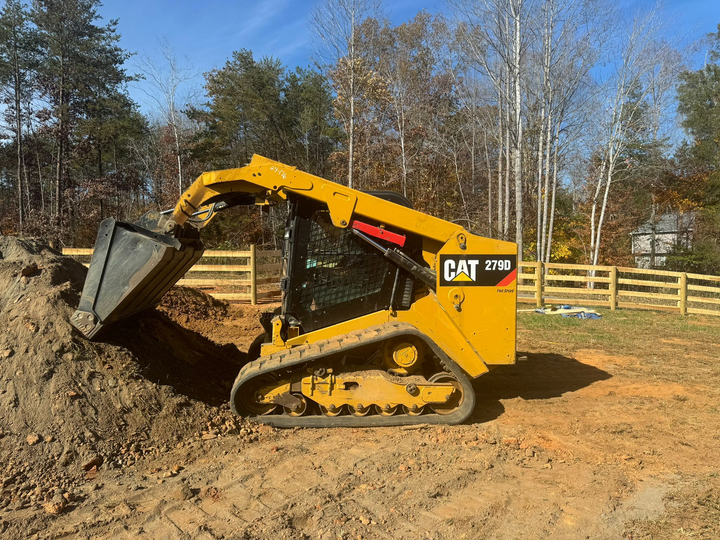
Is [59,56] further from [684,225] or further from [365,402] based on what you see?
[684,225]

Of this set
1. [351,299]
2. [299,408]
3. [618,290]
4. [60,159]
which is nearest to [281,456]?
[299,408]

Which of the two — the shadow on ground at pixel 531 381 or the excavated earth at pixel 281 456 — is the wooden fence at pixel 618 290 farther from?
the excavated earth at pixel 281 456

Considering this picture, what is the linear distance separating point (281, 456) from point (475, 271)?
7.81 feet

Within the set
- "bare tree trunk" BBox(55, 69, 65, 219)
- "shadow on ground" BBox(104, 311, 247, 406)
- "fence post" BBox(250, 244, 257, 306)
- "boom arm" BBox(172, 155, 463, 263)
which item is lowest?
"shadow on ground" BBox(104, 311, 247, 406)

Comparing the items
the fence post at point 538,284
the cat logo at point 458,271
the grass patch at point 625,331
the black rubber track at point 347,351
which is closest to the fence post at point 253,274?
the grass patch at point 625,331

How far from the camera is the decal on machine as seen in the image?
4.46 m

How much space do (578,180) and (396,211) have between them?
25186 mm

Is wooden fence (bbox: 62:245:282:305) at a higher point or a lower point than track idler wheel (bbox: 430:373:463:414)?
higher

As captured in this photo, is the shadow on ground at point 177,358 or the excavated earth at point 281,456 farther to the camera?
the shadow on ground at point 177,358

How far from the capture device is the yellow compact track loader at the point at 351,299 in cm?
432

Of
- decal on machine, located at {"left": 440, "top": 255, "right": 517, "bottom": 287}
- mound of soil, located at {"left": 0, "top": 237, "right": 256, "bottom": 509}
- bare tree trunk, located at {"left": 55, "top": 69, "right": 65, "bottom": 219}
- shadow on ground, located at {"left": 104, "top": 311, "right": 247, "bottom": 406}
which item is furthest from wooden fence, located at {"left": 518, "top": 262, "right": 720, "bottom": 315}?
bare tree trunk, located at {"left": 55, "top": 69, "right": 65, "bottom": 219}

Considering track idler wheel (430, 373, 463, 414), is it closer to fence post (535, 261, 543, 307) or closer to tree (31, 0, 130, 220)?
fence post (535, 261, 543, 307)

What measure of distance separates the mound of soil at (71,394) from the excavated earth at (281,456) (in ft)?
0.05

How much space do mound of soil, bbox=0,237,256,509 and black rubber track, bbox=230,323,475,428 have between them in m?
0.43
